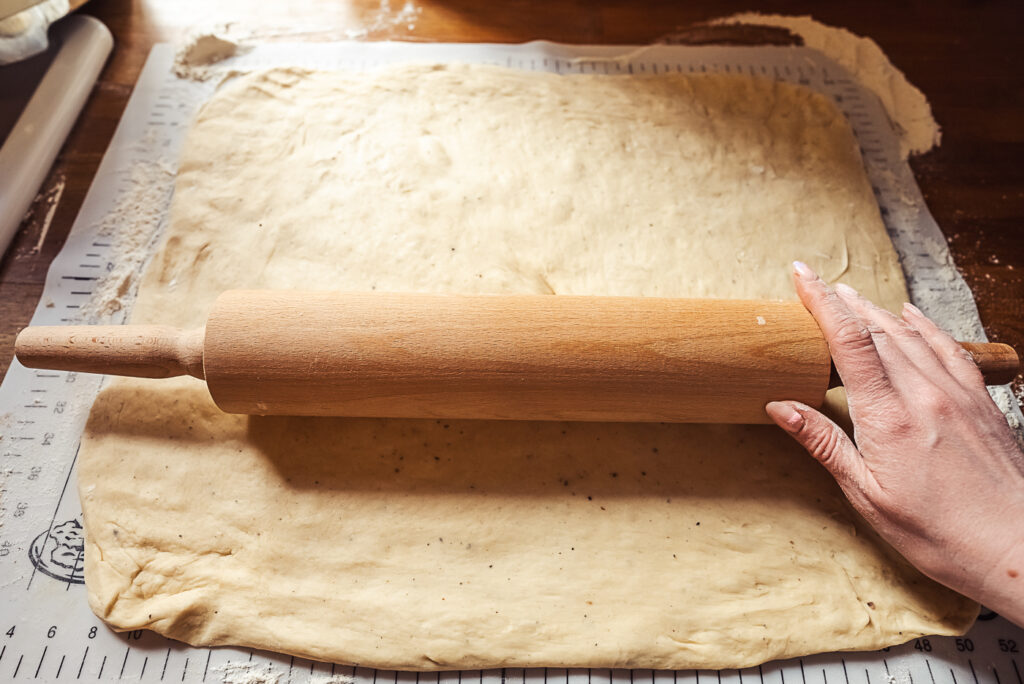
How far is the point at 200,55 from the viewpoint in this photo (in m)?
2.29

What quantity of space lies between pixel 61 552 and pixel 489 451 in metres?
1.09

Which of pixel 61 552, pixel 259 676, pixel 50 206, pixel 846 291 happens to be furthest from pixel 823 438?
pixel 50 206

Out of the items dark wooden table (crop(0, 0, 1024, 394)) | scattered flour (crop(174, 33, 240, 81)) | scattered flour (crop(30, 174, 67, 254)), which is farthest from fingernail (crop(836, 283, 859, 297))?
scattered flour (crop(30, 174, 67, 254))

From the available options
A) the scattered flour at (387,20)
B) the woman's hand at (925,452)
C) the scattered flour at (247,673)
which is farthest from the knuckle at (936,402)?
the scattered flour at (387,20)

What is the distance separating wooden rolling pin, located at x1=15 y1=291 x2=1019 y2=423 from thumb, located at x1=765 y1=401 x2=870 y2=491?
1.2 inches

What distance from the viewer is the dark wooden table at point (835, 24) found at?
6.53 ft

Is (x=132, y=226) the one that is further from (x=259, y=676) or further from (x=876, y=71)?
(x=876, y=71)

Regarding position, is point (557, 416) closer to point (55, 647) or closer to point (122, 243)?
point (55, 647)

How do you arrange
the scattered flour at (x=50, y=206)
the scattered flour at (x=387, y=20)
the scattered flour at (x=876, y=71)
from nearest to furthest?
the scattered flour at (x=50, y=206) → the scattered flour at (x=876, y=71) → the scattered flour at (x=387, y=20)

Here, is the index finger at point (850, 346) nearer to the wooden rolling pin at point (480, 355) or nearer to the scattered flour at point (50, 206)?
the wooden rolling pin at point (480, 355)

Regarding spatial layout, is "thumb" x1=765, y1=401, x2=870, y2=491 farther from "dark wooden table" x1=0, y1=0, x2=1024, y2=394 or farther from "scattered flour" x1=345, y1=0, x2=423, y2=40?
"scattered flour" x1=345, y1=0, x2=423, y2=40

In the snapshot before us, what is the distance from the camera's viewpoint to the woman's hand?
1.22 metres

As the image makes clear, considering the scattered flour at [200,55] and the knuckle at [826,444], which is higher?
the scattered flour at [200,55]

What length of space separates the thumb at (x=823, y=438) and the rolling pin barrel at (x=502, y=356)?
0.03 meters
